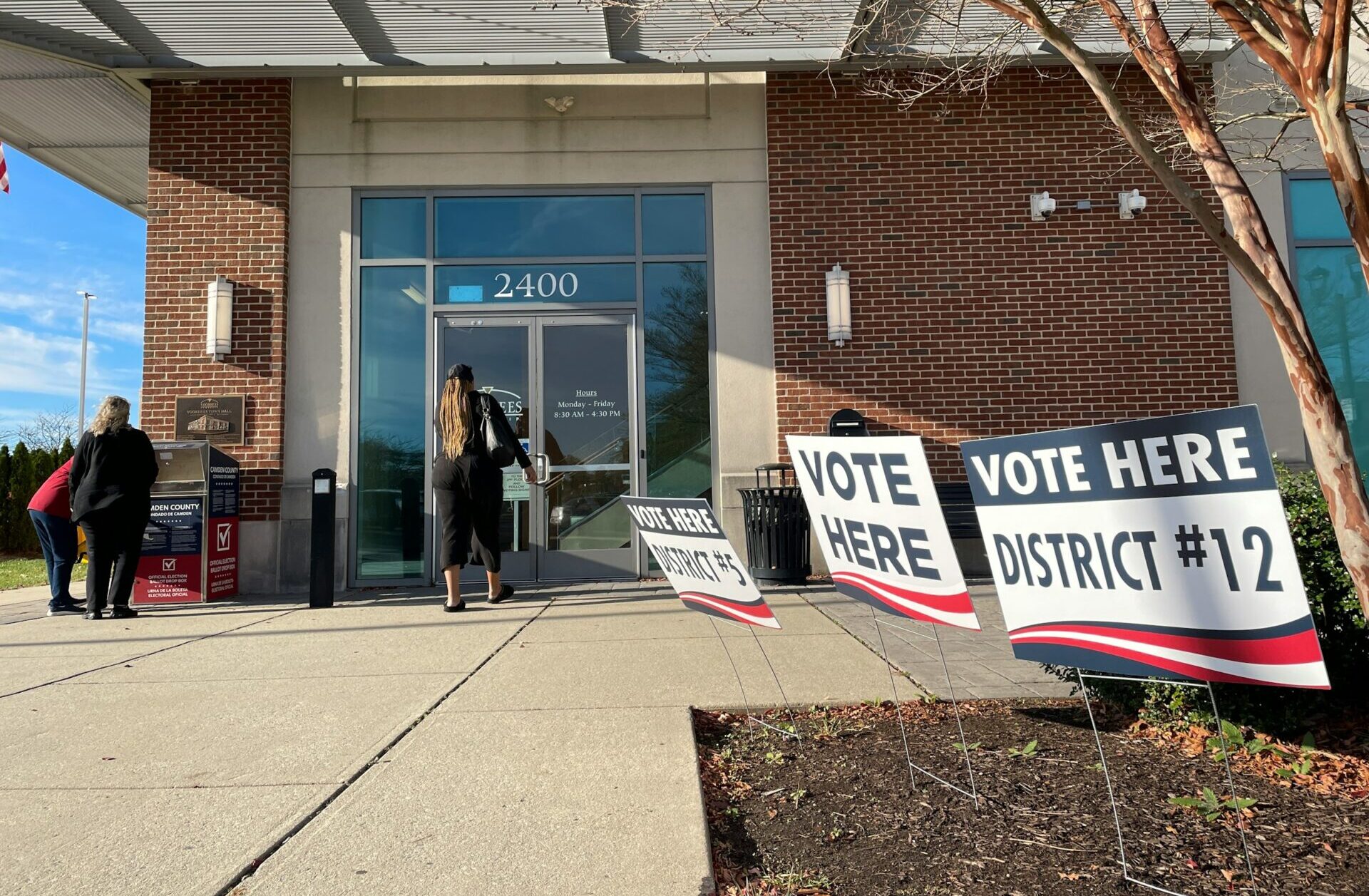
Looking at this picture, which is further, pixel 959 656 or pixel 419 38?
pixel 419 38

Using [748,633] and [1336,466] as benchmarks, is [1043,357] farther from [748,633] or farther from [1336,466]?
[1336,466]

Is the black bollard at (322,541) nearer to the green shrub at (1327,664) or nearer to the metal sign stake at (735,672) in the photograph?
the metal sign stake at (735,672)

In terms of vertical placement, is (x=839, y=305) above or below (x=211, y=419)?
above

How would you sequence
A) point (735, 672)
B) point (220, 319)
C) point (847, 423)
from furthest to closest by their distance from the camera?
point (220, 319), point (847, 423), point (735, 672)

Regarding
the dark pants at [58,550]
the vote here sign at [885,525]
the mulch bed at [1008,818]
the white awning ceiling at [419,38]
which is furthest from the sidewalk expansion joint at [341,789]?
the white awning ceiling at [419,38]

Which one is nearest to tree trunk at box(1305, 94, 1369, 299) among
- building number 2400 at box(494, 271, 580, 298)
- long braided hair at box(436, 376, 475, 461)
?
long braided hair at box(436, 376, 475, 461)

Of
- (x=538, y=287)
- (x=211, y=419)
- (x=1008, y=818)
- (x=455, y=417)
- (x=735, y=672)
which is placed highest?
(x=538, y=287)

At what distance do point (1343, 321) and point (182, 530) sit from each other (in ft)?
37.1

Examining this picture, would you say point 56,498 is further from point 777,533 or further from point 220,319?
point 777,533

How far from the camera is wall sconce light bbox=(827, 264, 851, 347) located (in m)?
8.36

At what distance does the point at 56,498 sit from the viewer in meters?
6.84

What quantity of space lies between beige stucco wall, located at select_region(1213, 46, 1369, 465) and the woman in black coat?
724 cm

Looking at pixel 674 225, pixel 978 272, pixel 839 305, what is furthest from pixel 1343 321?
pixel 674 225

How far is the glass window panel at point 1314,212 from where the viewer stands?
8.59 metres
